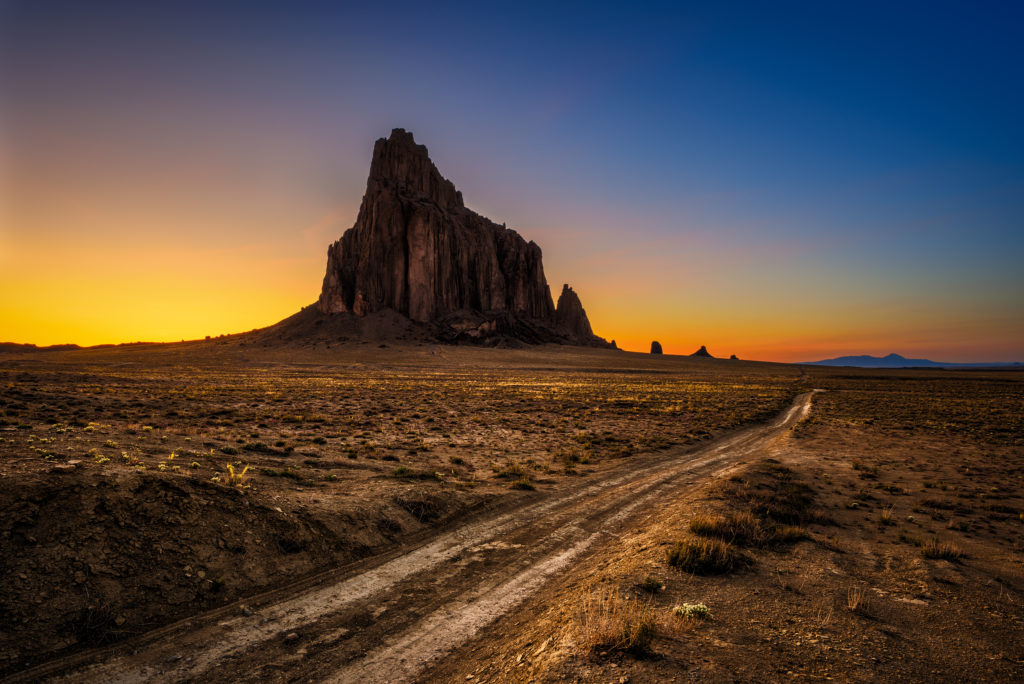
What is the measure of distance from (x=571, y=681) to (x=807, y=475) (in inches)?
602

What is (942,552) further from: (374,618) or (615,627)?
(374,618)

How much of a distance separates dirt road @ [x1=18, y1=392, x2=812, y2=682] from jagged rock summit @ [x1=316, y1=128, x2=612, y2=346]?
131 metres

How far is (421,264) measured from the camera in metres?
152

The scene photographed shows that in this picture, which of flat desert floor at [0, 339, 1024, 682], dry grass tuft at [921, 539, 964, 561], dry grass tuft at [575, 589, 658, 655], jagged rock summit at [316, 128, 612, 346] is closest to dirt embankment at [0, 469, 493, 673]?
flat desert floor at [0, 339, 1024, 682]

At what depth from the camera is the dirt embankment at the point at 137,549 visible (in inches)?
231

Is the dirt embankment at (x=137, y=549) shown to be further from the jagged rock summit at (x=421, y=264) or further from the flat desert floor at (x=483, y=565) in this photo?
the jagged rock summit at (x=421, y=264)

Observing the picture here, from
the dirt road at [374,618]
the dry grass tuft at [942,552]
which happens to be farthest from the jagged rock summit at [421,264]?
the dry grass tuft at [942,552]

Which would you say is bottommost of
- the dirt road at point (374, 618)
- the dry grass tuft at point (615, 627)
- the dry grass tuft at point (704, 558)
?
the dirt road at point (374, 618)

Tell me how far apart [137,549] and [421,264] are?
151m

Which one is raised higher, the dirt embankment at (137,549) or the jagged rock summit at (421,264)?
the jagged rock summit at (421,264)

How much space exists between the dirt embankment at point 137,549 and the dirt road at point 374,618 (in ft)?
1.98

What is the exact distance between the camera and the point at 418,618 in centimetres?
640

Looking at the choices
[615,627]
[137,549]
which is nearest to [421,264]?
[137,549]

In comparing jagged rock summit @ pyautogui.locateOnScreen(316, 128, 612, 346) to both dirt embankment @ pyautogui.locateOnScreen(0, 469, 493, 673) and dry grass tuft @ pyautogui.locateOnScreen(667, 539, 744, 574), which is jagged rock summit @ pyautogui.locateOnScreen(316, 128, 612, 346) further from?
dry grass tuft @ pyautogui.locateOnScreen(667, 539, 744, 574)
